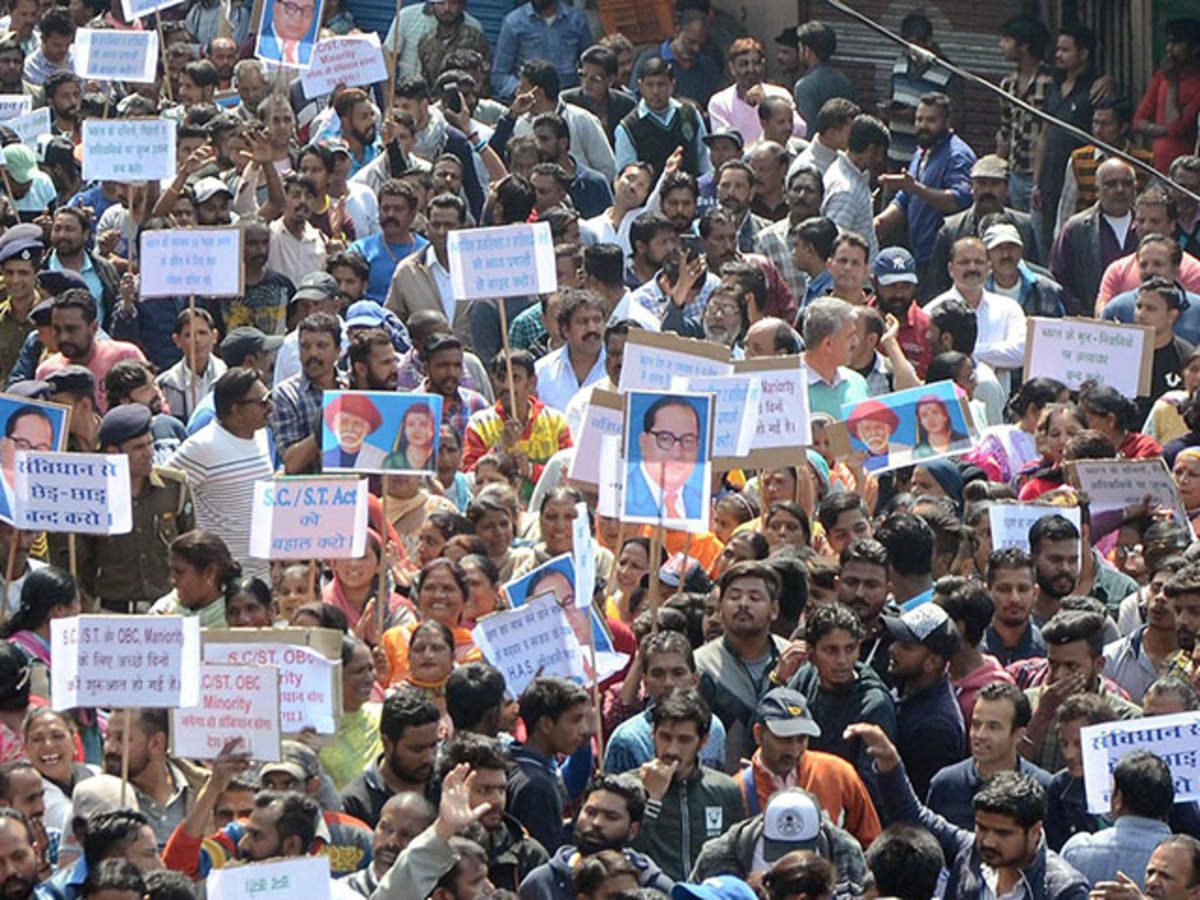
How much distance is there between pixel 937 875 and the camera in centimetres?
946

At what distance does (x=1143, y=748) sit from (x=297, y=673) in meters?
2.68

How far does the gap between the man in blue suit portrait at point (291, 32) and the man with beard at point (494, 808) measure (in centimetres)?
880

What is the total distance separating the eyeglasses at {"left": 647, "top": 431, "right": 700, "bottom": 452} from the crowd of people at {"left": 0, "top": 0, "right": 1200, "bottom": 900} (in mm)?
10

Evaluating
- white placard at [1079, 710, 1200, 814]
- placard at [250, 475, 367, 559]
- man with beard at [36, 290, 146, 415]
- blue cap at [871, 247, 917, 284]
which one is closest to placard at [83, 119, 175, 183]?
man with beard at [36, 290, 146, 415]

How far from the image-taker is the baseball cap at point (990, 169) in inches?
709

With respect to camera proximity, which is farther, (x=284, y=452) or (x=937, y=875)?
(x=284, y=452)

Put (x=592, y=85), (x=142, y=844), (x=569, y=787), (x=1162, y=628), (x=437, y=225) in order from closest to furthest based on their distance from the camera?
(x=142, y=844) → (x=569, y=787) → (x=1162, y=628) → (x=437, y=225) → (x=592, y=85)

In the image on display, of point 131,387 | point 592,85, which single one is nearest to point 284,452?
point 131,387

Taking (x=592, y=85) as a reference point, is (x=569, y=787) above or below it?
below

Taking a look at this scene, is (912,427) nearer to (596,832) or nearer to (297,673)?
(297,673)

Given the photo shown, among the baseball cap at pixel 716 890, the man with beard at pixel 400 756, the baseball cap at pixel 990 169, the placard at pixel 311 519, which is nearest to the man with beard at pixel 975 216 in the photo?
the baseball cap at pixel 990 169

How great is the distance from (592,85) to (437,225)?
3632 millimetres

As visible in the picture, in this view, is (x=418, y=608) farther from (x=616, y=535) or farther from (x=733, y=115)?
(x=733, y=115)

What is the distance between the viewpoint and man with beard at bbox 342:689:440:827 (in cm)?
1039
